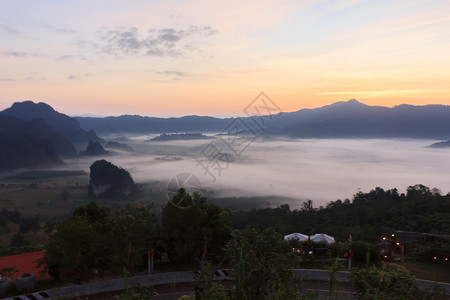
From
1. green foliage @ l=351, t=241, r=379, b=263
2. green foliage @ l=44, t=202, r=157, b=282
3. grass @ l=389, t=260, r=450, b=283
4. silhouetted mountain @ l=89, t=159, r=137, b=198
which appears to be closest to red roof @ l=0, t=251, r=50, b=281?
green foliage @ l=44, t=202, r=157, b=282

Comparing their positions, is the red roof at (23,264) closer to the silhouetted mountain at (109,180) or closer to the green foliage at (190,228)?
the green foliage at (190,228)

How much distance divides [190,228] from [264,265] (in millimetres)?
10142

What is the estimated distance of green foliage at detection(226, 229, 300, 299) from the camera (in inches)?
213

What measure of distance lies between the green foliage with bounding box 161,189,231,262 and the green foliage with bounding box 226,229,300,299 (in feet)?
28.4

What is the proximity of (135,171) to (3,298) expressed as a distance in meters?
170

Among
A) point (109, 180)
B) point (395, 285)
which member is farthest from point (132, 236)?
point (109, 180)

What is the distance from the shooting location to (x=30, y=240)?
166 ft

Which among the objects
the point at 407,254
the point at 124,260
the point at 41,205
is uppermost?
the point at 124,260

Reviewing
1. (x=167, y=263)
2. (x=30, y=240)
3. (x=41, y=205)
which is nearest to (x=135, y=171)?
(x=41, y=205)

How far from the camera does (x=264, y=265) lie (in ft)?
20.1

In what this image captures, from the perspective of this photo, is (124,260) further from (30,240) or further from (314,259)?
(30,240)

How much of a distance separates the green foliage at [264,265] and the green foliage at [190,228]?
8653mm

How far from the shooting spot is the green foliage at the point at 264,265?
5406 millimetres

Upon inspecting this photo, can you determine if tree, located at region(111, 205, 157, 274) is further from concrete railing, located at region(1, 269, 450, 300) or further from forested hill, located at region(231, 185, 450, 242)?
forested hill, located at region(231, 185, 450, 242)
